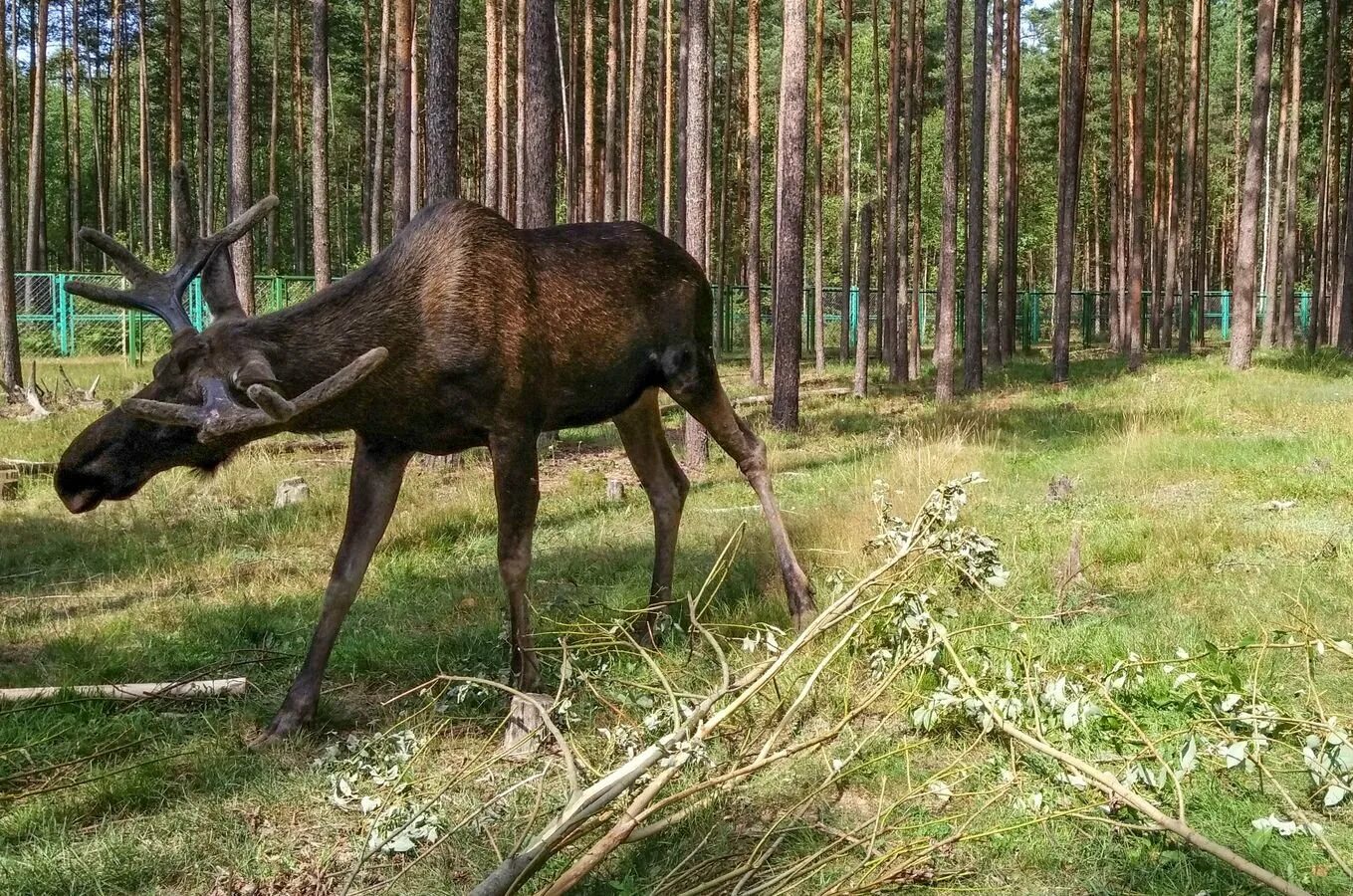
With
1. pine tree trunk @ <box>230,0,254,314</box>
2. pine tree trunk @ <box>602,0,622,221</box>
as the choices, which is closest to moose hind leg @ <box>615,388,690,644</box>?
pine tree trunk @ <box>230,0,254,314</box>

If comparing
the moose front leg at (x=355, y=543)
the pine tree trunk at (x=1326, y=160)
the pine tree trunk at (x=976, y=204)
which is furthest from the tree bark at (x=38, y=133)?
the pine tree trunk at (x=1326, y=160)

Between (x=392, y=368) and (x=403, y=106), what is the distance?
1927 centimetres

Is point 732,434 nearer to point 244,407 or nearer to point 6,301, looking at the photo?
point 244,407

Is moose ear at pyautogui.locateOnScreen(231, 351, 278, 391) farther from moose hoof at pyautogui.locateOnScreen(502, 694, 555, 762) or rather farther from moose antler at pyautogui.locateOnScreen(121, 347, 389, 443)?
moose hoof at pyautogui.locateOnScreen(502, 694, 555, 762)

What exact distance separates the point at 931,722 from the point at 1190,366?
2057cm

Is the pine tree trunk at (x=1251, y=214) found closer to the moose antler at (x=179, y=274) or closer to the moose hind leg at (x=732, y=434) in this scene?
the moose hind leg at (x=732, y=434)

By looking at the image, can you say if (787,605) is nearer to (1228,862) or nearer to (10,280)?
(1228,862)

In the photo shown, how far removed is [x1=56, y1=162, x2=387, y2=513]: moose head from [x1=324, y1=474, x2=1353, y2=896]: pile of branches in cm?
128

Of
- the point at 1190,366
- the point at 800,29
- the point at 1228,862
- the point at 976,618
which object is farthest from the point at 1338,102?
the point at 1228,862

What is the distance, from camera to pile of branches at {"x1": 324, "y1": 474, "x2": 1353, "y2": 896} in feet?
10.8

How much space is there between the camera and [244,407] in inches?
166

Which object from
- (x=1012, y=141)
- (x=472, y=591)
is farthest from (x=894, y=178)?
(x=472, y=591)

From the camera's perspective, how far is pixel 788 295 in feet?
47.3

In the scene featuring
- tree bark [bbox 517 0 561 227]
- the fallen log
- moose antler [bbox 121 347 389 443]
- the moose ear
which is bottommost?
the fallen log
